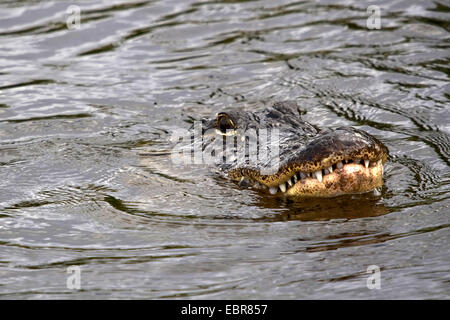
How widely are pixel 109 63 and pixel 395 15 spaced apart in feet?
13.4

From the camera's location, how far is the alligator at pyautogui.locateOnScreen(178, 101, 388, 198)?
199 inches

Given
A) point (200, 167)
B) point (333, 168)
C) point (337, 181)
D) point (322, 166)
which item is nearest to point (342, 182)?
point (337, 181)

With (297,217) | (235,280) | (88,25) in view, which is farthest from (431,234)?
(88,25)

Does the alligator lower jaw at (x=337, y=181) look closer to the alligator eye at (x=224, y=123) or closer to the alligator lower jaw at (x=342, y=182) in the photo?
the alligator lower jaw at (x=342, y=182)

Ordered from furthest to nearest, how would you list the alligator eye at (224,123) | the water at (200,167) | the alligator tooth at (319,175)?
the alligator eye at (224,123)
the alligator tooth at (319,175)
the water at (200,167)

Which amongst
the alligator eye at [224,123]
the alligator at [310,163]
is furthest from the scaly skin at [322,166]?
the alligator eye at [224,123]

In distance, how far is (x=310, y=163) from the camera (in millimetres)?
5090

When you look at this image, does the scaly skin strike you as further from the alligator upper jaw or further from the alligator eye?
the alligator eye

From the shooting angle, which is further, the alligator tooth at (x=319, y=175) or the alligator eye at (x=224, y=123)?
the alligator eye at (x=224, y=123)

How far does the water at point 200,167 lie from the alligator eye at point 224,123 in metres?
0.55

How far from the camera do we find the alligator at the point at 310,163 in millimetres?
5059

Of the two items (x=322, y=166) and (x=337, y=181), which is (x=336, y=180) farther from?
(x=322, y=166)

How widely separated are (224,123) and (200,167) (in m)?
0.53

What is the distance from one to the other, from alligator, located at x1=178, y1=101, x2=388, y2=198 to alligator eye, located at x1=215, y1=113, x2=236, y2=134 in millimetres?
272
